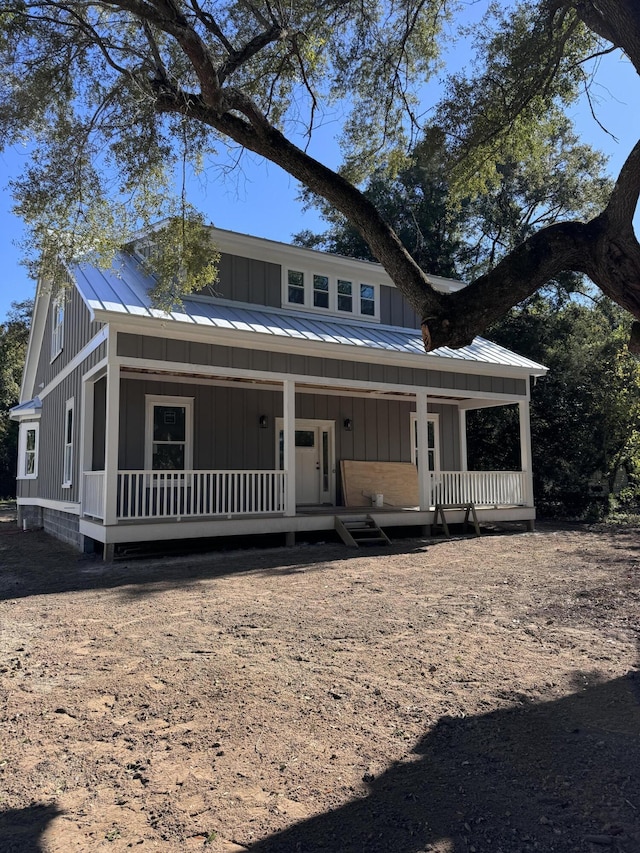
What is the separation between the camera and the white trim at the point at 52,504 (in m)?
11.1

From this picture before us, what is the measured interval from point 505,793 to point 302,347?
344 inches

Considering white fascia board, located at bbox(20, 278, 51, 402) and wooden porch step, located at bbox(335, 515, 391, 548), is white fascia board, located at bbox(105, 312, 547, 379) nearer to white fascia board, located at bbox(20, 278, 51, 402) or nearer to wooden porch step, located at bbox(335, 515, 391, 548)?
wooden porch step, located at bbox(335, 515, 391, 548)

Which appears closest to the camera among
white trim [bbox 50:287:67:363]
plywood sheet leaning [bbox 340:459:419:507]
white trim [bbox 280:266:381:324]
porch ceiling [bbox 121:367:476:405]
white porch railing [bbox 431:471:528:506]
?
porch ceiling [bbox 121:367:476:405]

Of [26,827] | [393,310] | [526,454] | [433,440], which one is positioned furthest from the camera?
[433,440]

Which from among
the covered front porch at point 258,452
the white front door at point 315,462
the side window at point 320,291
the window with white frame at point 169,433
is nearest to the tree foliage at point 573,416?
the covered front porch at point 258,452

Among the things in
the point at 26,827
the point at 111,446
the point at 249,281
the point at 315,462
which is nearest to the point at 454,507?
the point at 315,462

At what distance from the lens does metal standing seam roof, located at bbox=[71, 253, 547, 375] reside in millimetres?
9469

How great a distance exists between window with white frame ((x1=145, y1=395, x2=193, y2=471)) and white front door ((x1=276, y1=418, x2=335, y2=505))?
2.71m

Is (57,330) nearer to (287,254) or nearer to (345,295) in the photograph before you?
(287,254)

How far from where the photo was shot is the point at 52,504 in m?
13.4

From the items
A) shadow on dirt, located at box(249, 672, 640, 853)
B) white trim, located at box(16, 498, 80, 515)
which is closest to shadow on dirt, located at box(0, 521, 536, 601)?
white trim, located at box(16, 498, 80, 515)

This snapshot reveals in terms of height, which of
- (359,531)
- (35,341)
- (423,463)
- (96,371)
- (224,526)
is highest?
(35,341)

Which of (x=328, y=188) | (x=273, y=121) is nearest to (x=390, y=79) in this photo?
(x=273, y=121)

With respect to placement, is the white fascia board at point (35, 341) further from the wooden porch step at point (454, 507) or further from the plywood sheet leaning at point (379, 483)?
the wooden porch step at point (454, 507)
